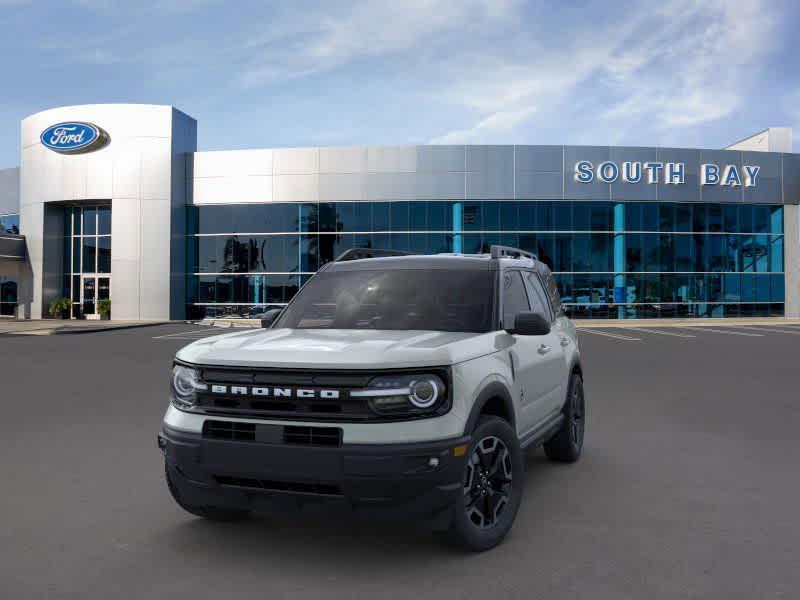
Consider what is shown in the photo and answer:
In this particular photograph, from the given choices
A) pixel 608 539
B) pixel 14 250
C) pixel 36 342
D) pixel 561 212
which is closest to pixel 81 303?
pixel 14 250

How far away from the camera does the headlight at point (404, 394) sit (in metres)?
3.71

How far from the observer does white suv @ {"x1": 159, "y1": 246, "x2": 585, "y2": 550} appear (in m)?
3.65

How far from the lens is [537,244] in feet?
120

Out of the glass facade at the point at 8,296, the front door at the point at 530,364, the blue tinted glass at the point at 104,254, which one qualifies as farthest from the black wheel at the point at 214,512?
the glass facade at the point at 8,296

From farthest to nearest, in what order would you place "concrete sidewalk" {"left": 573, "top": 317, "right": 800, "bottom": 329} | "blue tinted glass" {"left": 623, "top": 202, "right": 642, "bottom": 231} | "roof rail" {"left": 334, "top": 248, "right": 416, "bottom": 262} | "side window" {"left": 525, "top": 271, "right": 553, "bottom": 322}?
"blue tinted glass" {"left": 623, "top": 202, "right": 642, "bottom": 231} → "concrete sidewalk" {"left": 573, "top": 317, "right": 800, "bottom": 329} → "roof rail" {"left": 334, "top": 248, "right": 416, "bottom": 262} → "side window" {"left": 525, "top": 271, "right": 553, "bottom": 322}

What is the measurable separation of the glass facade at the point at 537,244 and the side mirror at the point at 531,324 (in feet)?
103

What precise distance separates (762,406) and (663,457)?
3.98 meters

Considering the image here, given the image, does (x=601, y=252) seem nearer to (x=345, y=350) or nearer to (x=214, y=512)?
(x=214, y=512)

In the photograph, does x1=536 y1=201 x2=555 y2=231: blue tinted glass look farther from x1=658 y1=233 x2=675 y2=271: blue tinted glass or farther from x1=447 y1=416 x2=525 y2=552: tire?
x1=447 y1=416 x2=525 y2=552: tire

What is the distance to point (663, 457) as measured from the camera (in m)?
6.67

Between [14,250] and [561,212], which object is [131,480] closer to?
[561,212]

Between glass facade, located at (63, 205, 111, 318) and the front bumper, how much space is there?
3739 cm

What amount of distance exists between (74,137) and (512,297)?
123ft

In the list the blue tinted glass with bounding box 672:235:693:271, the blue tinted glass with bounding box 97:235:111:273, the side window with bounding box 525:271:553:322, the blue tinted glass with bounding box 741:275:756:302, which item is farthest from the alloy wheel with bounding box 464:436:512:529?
the blue tinted glass with bounding box 741:275:756:302
